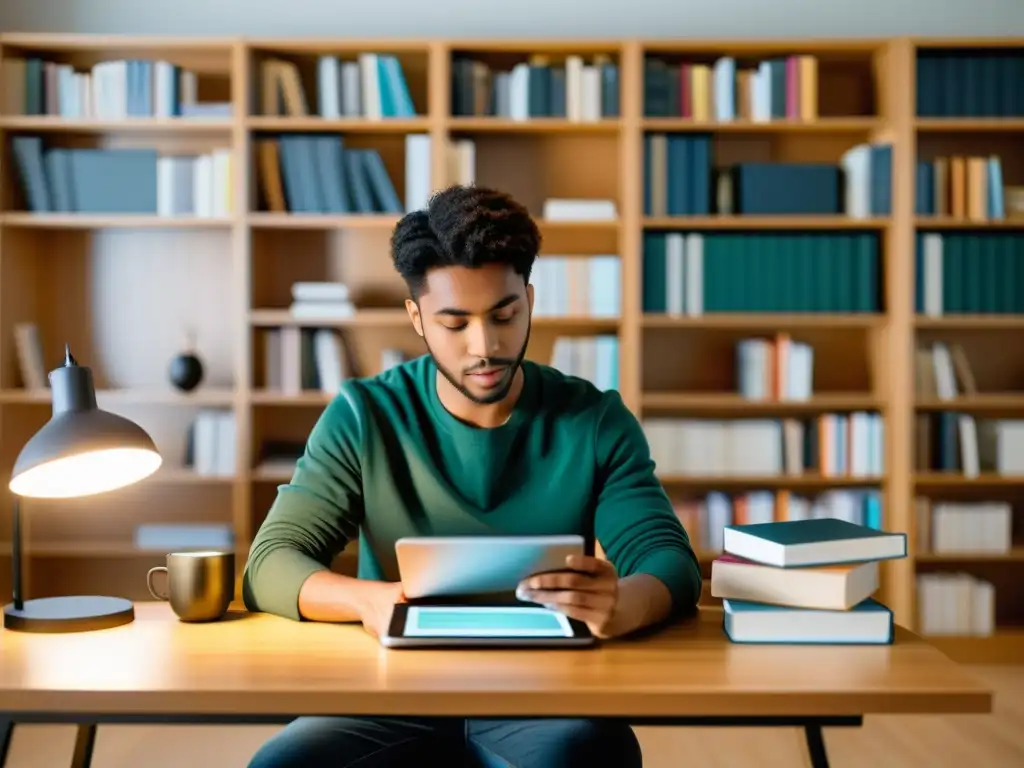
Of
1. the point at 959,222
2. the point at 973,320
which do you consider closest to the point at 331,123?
the point at 959,222

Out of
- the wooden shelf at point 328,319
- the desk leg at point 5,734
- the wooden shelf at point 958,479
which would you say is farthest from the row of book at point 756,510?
the desk leg at point 5,734

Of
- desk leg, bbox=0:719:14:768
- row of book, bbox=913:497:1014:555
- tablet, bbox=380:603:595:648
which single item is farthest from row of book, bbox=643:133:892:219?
A: desk leg, bbox=0:719:14:768

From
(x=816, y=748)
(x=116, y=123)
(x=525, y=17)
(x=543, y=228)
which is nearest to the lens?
(x=816, y=748)

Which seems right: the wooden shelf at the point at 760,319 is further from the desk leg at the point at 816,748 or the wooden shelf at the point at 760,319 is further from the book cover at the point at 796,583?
the book cover at the point at 796,583

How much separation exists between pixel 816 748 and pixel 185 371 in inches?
114

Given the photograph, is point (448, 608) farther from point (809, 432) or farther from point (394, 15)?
point (394, 15)

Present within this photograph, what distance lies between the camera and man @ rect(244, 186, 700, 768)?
4.85 feet

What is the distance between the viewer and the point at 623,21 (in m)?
4.21

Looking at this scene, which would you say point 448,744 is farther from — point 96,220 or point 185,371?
point 96,220

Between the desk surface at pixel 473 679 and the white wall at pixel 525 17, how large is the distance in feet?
10.9

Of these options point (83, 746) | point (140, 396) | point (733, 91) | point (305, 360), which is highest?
point (733, 91)

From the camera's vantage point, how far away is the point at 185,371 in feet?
12.8

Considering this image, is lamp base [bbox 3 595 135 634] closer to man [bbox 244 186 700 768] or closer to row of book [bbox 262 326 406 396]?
man [bbox 244 186 700 768]

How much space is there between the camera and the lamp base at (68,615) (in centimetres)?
139
